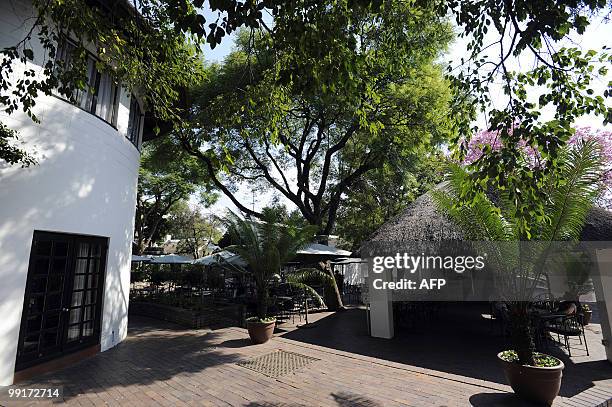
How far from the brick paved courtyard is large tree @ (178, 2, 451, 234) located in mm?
3778

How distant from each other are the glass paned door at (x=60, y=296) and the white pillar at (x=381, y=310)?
7.01 metres

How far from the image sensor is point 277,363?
7137 millimetres

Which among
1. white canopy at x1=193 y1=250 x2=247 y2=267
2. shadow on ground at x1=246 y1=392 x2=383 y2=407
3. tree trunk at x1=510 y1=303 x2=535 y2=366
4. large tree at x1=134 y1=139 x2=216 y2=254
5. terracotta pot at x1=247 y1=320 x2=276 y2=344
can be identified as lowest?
shadow on ground at x1=246 y1=392 x2=383 y2=407

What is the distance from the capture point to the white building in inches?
228

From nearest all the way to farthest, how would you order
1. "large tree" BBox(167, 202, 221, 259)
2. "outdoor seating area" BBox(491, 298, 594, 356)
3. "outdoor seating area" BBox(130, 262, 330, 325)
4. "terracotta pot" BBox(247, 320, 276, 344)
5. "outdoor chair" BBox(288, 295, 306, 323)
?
"outdoor seating area" BBox(491, 298, 594, 356)
"terracotta pot" BBox(247, 320, 276, 344)
"outdoor seating area" BBox(130, 262, 330, 325)
"outdoor chair" BBox(288, 295, 306, 323)
"large tree" BBox(167, 202, 221, 259)

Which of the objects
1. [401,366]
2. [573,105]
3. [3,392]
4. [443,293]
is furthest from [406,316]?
[3,392]

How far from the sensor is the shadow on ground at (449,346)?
6477 mm

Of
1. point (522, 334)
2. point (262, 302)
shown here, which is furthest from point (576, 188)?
point (262, 302)

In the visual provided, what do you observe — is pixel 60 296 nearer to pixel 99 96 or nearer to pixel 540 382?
pixel 99 96

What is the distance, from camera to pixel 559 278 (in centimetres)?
1345

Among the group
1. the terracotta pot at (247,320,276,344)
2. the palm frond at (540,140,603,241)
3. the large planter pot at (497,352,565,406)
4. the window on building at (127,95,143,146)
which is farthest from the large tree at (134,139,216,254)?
the large planter pot at (497,352,565,406)

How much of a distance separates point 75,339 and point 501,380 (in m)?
8.47

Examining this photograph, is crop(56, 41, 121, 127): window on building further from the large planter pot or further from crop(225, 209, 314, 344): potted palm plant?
the large planter pot

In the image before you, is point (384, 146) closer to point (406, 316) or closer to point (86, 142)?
point (406, 316)
